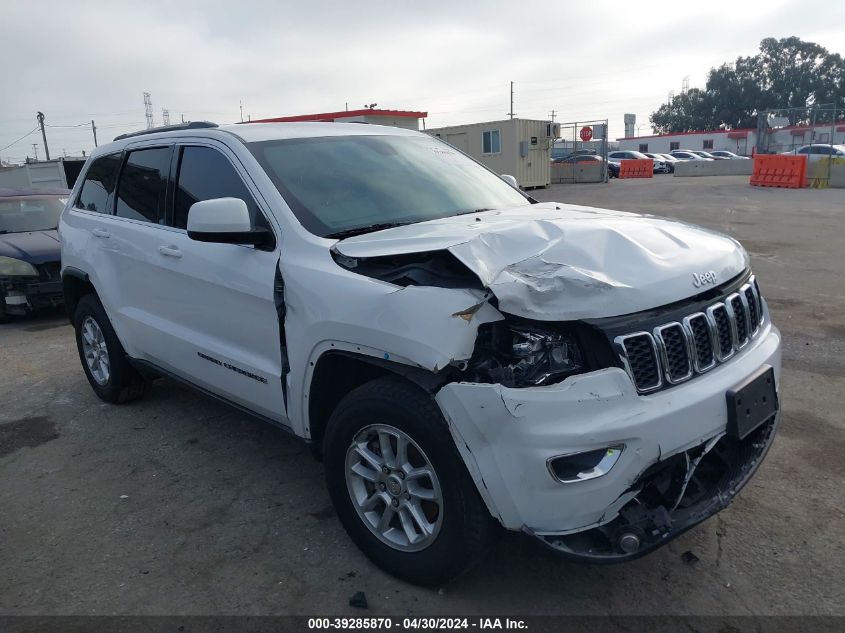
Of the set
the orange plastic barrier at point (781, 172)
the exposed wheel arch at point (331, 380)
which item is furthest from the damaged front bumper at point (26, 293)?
the orange plastic barrier at point (781, 172)

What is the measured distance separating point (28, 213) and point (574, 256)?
9.26 metres

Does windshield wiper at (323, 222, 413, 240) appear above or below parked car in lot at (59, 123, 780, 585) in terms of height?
above

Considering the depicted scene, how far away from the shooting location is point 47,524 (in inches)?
138

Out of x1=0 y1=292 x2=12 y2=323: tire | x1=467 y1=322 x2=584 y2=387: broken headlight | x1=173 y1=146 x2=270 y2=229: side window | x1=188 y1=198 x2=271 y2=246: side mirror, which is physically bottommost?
x1=0 y1=292 x2=12 y2=323: tire

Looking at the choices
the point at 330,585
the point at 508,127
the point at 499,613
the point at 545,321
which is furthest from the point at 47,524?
the point at 508,127

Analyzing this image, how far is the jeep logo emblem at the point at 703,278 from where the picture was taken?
8.59ft

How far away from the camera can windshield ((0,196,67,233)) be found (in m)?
9.13

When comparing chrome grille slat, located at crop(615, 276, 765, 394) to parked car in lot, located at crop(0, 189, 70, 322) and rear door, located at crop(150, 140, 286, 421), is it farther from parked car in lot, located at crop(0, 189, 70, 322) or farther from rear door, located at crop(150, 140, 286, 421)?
parked car in lot, located at crop(0, 189, 70, 322)

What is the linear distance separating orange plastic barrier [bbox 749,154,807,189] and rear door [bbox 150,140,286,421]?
2457 cm

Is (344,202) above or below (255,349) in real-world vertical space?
above

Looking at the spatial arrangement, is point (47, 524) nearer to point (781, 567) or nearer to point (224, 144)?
point (224, 144)

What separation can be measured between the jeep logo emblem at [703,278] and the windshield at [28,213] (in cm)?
915

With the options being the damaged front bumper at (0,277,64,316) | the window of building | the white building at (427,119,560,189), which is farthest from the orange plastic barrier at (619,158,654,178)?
the damaged front bumper at (0,277,64,316)

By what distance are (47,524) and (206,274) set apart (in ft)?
5.14
